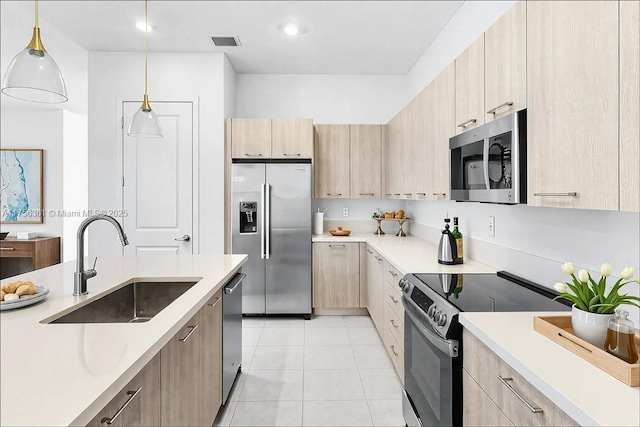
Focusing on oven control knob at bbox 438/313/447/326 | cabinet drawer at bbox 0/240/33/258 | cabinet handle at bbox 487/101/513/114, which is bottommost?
cabinet drawer at bbox 0/240/33/258

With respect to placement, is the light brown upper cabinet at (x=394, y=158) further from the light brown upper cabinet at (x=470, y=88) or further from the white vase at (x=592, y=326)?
the white vase at (x=592, y=326)

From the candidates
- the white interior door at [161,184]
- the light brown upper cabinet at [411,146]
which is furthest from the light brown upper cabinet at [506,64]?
the white interior door at [161,184]

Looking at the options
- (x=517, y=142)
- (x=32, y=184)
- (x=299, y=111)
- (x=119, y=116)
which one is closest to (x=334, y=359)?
(x=517, y=142)

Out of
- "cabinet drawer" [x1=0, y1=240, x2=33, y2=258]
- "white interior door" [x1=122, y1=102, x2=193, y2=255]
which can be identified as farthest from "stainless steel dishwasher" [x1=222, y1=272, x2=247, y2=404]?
"cabinet drawer" [x1=0, y1=240, x2=33, y2=258]

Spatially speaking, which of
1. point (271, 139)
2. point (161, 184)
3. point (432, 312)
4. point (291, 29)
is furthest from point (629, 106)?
point (161, 184)

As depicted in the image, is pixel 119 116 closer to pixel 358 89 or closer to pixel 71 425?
pixel 358 89

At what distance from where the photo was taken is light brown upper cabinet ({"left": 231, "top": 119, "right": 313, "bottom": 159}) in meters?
4.03

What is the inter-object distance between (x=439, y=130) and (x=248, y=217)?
223 centimetres

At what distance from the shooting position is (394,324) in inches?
104

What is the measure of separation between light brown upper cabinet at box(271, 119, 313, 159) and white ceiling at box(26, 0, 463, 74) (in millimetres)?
715

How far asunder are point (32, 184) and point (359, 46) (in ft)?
17.1

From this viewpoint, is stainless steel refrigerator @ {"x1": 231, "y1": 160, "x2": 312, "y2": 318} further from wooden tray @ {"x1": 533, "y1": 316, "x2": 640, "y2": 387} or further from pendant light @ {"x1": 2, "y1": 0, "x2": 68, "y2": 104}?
wooden tray @ {"x1": 533, "y1": 316, "x2": 640, "y2": 387}

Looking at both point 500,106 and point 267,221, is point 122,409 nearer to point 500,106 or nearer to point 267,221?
point 500,106

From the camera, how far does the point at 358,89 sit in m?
4.62
